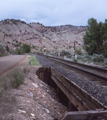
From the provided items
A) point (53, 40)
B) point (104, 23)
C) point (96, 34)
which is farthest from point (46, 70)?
point (53, 40)

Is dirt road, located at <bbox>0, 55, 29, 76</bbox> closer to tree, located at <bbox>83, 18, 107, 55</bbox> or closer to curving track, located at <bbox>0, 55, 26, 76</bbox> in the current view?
curving track, located at <bbox>0, 55, 26, 76</bbox>

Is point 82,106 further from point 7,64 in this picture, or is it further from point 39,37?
point 39,37

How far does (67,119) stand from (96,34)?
40.4 metres

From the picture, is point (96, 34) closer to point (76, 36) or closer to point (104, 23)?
point (104, 23)

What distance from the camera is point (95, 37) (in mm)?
40500

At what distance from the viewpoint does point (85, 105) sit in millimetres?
4754

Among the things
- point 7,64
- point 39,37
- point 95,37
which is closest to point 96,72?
point 7,64

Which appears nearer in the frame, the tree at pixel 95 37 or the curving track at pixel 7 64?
the curving track at pixel 7 64

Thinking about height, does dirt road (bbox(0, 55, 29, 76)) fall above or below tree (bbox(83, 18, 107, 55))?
below

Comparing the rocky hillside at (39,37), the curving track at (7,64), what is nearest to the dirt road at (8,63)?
the curving track at (7,64)

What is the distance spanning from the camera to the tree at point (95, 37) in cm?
3891

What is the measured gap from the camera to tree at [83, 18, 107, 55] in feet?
128

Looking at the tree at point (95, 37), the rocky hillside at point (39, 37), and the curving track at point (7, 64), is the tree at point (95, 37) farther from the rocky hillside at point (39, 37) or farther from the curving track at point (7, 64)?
the rocky hillside at point (39, 37)

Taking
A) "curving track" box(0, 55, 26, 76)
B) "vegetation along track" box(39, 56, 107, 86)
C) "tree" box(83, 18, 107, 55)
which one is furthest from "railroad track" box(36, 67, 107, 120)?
"tree" box(83, 18, 107, 55)
